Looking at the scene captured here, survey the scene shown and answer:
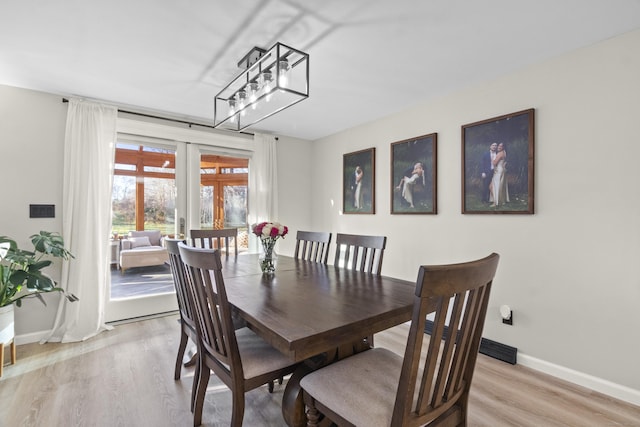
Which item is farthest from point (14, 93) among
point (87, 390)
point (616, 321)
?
point (616, 321)

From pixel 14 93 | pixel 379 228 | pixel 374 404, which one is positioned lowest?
pixel 374 404

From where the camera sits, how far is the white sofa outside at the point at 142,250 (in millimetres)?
3377

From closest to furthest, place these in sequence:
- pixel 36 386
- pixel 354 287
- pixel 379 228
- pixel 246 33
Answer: pixel 354 287, pixel 246 33, pixel 36 386, pixel 379 228

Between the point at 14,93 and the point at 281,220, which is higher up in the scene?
the point at 14,93

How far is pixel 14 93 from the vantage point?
275 centimetres

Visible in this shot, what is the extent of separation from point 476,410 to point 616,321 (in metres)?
1.11

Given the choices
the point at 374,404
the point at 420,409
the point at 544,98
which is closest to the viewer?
the point at 420,409

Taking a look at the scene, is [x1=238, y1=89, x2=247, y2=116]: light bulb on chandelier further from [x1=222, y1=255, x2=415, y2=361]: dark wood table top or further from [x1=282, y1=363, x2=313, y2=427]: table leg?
[x1=282, y1=363, x2=313, y2=427]: table leg

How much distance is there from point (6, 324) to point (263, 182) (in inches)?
110

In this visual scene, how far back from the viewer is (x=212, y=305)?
1344mm

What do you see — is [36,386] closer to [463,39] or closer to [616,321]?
[463,39]

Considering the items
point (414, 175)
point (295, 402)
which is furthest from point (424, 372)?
point (414, 175)

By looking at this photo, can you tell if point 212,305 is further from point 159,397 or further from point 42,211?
point 42,211

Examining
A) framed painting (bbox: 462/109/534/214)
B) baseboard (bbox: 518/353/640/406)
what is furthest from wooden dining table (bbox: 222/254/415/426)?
baseboard (bbox: 518/353/640/406)
